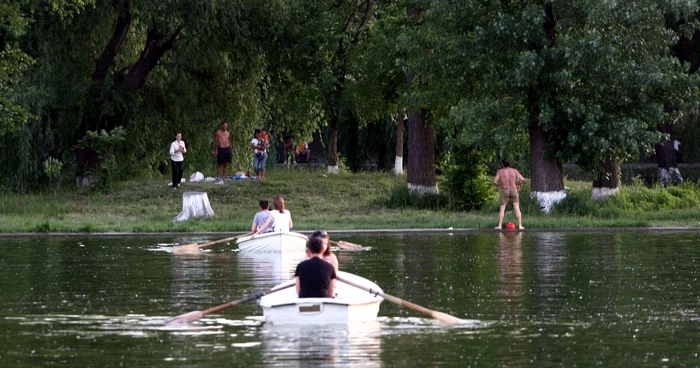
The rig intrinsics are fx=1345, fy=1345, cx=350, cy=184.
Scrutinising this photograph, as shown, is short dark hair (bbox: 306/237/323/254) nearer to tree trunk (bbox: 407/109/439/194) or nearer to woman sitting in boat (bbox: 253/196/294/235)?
woman sitting in boat (bbox: 253/196/294/235)

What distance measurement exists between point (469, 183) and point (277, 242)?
A: 558 inches

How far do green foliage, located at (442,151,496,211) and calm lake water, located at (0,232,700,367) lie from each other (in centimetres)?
1110

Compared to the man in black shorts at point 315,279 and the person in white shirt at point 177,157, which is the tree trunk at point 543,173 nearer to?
the person in white shirt at point 177,157

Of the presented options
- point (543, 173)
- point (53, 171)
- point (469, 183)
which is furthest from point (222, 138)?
point (543, 173)

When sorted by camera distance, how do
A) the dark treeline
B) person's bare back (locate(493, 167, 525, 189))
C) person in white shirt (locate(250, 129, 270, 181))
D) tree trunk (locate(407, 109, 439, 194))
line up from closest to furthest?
person's bare back (locate(493, 167, 525, 189)) < the dark treeline < tree trunk (locate(407, 109, 439, 194)) < person in white shirt (locate(250, 129, 270, 181))

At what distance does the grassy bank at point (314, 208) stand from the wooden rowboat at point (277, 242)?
259 inches

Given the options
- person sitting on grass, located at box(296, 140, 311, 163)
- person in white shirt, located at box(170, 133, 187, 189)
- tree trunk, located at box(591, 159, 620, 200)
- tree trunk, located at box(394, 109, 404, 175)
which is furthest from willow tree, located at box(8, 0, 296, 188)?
person sitting on grass, located at box(296, 140, 311, 163)

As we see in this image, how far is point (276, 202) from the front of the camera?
1164 inches

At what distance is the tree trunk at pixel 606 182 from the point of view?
4312 centimetres

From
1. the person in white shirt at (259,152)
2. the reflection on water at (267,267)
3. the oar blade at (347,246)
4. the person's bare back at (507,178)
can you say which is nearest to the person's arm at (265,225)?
the reflection on water at (267,267)

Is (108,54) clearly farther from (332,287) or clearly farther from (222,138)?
(332,287)

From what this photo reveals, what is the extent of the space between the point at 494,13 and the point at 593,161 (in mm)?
5235

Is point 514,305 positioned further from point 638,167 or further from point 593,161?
point 638,167

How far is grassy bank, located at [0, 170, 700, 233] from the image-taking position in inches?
1484
